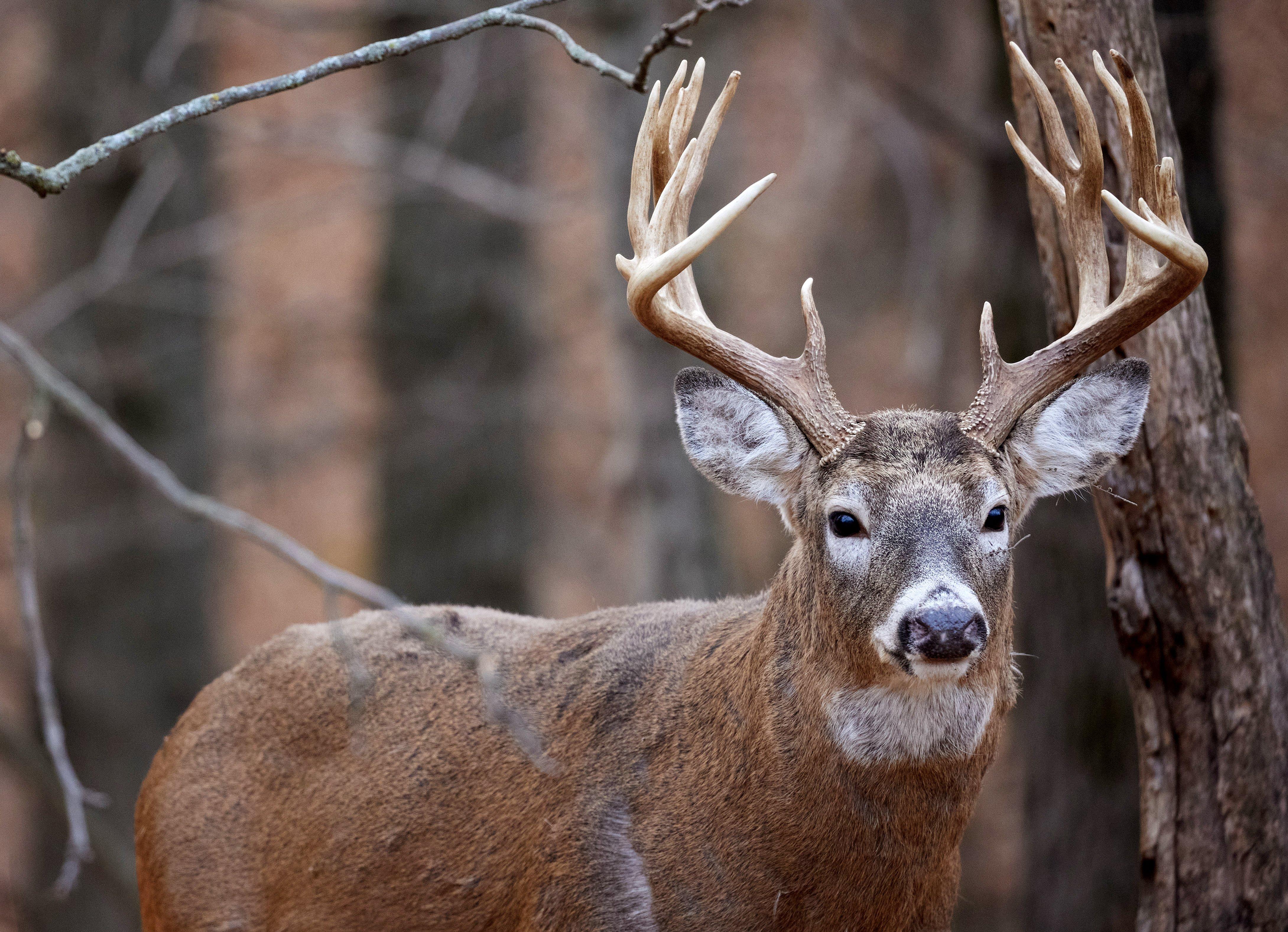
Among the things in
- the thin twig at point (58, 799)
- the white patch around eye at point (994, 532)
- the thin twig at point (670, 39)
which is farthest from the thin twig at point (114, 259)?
the white patch around eye at point (994, 532)

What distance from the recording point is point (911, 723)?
4008 mm

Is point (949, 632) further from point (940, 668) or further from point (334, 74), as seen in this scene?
point (334, 74)

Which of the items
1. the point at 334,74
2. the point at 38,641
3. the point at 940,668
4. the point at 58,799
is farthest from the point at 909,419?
the point at 58,799

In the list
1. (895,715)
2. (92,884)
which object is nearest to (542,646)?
(895,715)

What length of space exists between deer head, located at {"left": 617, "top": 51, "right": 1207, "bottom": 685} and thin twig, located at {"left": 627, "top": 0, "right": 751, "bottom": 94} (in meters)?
0.20

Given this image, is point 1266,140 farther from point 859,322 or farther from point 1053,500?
point 859,322

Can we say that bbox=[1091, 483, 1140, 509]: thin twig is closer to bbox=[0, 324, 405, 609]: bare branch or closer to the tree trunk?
the tree trunk

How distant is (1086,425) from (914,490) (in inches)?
27.5

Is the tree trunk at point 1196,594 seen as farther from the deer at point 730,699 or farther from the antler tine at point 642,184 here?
the antler tine at point 642,184

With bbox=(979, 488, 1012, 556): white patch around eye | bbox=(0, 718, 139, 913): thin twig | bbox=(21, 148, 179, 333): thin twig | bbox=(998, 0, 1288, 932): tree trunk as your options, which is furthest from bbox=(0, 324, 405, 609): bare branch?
bbox=(0, 718, 139, 913): thin twig

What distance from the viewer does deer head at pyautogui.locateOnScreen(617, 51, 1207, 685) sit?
3.99 metres

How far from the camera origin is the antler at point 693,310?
4.33m

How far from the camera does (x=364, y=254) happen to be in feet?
67.7

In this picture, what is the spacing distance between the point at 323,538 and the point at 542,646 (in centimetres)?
1381
